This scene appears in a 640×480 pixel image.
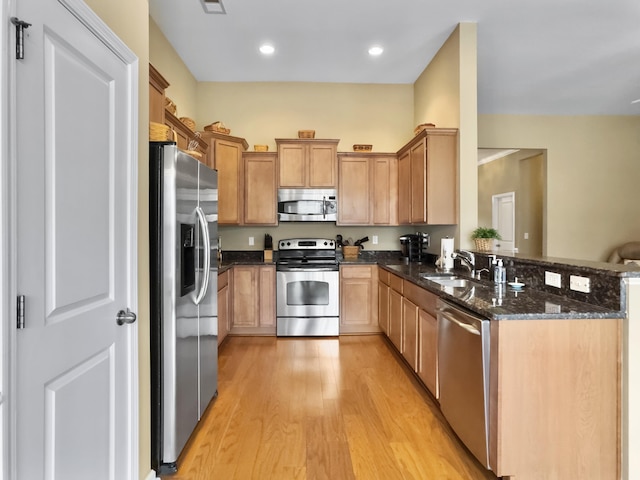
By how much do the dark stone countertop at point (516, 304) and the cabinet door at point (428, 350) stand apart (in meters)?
0.28

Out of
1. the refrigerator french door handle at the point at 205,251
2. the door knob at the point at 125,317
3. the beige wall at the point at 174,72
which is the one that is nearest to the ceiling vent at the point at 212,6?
the beige wall at the point at 174,72

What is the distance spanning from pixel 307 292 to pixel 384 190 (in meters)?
1.66

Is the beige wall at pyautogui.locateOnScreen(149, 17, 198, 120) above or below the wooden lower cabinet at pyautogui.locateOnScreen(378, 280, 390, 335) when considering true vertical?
above

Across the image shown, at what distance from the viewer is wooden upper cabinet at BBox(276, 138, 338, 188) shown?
4574 millimetres

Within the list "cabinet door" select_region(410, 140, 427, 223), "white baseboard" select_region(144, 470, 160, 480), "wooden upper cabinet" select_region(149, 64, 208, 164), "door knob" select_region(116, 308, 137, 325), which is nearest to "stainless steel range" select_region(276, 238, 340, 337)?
"cabinet door" select_region(410, 140, 427, 223)

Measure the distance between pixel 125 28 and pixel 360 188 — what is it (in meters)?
3.40

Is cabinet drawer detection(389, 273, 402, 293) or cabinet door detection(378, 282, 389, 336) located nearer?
cabinet drawer detection(389, 273, 402, 293)

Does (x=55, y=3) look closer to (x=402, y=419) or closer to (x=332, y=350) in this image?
(x=402, y=419)

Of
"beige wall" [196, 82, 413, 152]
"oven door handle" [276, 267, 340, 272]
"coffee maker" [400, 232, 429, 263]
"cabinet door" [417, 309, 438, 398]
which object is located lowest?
"cabinet door" [417, 309, 438, 398]

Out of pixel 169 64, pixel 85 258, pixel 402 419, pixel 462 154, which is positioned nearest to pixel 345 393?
pixel 402 419

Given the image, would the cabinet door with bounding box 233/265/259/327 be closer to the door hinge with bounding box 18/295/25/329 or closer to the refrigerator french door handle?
the refrigerator french door handle

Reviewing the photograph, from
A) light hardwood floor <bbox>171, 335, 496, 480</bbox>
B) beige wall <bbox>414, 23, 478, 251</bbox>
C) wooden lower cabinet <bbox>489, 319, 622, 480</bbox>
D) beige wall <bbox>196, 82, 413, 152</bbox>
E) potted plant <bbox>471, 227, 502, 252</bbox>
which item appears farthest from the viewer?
beige wall <bbox>196, 82, 413, 152</bbox>

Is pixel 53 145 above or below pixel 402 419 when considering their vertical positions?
above

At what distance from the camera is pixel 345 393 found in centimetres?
285
